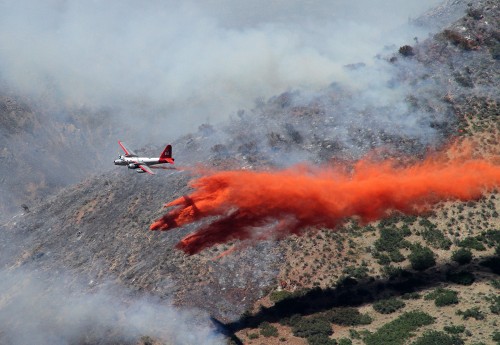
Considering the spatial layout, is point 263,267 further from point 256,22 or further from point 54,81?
point 256,22

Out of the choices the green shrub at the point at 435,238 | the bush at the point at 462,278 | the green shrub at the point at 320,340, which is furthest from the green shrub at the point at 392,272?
the green shrub at the point at 320,340

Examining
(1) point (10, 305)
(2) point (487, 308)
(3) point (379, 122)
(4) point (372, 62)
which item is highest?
(4) point (372, 62)

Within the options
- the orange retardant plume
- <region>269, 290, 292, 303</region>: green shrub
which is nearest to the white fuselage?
the orange retardant plume

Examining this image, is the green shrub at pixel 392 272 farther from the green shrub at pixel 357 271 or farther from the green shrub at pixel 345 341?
the green shrub at pixel 345 341

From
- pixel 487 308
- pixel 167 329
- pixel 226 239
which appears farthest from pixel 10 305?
pixel 487 308

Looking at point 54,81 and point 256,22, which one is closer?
point 54,81

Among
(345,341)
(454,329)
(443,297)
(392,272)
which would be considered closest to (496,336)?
(454,329)

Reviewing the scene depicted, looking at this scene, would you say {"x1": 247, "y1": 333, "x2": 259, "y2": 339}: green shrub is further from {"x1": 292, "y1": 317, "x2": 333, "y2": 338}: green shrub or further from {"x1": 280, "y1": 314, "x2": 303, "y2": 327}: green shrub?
{"x1": 292, "y1": 317, "x2": 333, "y2": 338}: green shrub
